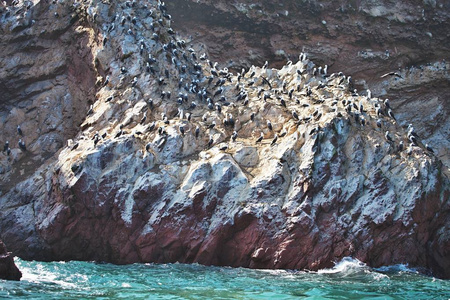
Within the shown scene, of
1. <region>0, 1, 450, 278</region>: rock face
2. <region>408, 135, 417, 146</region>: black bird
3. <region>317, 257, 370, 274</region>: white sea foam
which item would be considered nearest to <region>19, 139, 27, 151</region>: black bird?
<region>0, 1, 450, 278</region>: rock face

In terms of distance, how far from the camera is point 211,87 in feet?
104

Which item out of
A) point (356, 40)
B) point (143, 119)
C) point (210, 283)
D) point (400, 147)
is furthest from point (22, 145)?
point (356, 40)

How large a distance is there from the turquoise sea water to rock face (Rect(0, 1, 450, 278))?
3.44 feet

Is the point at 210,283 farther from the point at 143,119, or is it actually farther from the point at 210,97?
the point at 210,97

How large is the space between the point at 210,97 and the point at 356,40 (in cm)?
1699

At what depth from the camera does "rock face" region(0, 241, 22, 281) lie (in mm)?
17406

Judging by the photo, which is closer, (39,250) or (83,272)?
(83,272)

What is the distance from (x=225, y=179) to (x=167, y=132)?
13.3 feet

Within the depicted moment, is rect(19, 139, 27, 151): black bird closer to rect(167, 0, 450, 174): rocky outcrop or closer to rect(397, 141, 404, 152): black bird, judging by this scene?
rect(167, 0, 450, 174): rocky outcrop

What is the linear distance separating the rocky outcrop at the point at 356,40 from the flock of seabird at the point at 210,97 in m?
8.94

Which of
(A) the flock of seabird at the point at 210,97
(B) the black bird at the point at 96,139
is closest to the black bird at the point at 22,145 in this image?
(A) the flock of seabird at the point at 210,97

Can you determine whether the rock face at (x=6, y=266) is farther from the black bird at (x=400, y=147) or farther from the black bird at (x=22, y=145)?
the black bird at (x=400, y=147)

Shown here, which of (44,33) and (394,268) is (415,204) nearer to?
(394,268)

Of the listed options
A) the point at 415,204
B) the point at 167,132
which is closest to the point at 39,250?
the point at 167,132
